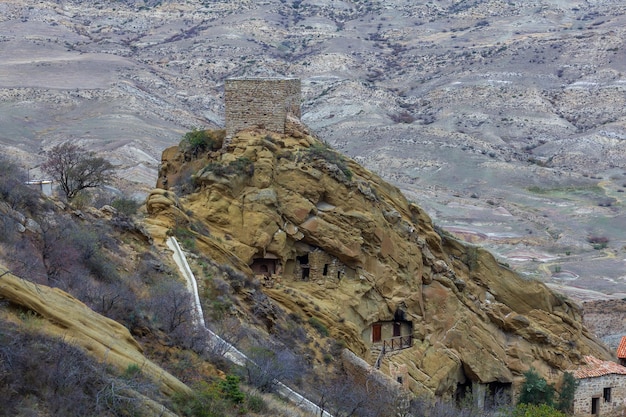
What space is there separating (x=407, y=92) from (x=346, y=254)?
85190 mm

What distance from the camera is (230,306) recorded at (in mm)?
16578

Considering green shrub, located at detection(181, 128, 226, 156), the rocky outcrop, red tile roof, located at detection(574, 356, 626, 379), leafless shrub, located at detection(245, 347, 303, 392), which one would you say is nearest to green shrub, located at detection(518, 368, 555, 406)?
red tile roof, located at detection(574, 356, 626, 379)

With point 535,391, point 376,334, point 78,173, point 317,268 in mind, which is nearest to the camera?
point 317,268

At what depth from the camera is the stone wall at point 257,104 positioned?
21.2m

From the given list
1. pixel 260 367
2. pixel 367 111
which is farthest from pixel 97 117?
pixel 260 367

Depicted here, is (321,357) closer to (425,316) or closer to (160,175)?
(425,316)

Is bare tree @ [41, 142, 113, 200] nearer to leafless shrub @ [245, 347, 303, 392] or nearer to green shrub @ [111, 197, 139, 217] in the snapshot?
green shrub @ [111, 197, 139, 217]

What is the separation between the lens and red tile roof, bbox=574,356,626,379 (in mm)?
23094

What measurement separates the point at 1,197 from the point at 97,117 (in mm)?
60294

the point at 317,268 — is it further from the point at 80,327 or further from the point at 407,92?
the point at 407,92

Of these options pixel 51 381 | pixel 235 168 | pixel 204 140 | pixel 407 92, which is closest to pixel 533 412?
pixel 235 168

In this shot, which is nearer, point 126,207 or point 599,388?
point 126,207

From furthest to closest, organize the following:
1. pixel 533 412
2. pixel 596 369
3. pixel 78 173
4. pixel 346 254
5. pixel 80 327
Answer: pixel 78 173 → pixel 596 369 → pixel 346 254 → pixel 533 412 → pixel 80 327

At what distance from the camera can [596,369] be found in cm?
2348
